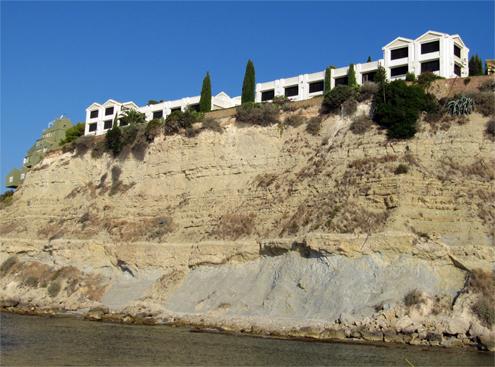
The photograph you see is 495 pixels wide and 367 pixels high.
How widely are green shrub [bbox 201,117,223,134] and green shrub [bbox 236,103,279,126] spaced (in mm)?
1517

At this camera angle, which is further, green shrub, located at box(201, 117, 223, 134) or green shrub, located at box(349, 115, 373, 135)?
green shrub, located at box(201, 117, 223, 134)

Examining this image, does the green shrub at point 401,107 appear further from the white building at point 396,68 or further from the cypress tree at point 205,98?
the cypress tree at point 205,98

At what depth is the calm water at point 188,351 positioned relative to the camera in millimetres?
21594

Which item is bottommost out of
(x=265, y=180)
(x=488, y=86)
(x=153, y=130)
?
(x=265, y=180)

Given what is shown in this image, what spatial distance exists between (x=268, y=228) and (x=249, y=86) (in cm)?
1709

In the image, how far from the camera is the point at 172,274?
37.5m

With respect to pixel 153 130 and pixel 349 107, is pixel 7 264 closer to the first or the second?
pixel 153 130

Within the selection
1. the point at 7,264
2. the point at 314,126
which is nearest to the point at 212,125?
the point at 314,126

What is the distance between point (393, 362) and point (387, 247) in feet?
29.6

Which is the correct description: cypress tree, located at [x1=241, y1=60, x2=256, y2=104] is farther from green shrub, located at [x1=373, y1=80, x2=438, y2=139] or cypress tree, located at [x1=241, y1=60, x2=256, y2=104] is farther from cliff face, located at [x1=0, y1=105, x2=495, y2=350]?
green shrub, located at [x1=373, y1=80, x2=438, y2=139]

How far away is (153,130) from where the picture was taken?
48.6m

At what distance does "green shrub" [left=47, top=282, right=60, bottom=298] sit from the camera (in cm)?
4138

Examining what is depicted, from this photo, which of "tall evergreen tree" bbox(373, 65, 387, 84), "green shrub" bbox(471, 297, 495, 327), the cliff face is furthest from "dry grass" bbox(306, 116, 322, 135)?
"green shrub" bbox(471, 297, 495, 327)

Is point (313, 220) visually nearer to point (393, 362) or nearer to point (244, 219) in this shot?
point (244, 219)
